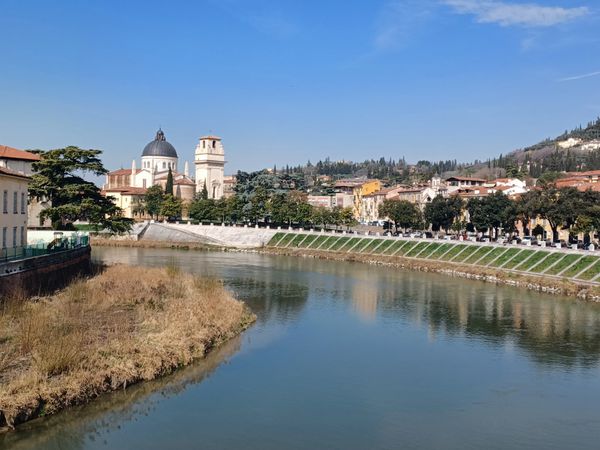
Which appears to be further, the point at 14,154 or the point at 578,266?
the point at 14,154

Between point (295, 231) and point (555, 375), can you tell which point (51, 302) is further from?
point (295, 231)

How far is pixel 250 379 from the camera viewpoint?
22.8m

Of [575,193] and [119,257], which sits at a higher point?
[575,193]

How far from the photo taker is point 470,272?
184ft

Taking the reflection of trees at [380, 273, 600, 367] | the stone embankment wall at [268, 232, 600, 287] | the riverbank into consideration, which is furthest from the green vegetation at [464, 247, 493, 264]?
the reflection of trees at [380, 273, 600, 367]

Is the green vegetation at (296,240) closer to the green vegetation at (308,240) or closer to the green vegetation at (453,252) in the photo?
the green vegetation at (308,240)

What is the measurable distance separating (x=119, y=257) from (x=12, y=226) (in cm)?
3172

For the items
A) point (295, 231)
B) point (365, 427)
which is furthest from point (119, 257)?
point (365, 427)

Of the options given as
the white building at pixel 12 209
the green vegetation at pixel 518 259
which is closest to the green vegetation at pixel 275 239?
the green vegetation at pixel 518 259

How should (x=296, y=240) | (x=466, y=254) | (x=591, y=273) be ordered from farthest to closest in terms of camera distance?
(x=296, y=240) → (x=466, y=254) → (x=591, y=273)

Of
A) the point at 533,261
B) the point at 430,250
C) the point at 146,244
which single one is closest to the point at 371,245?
the point at 430,250

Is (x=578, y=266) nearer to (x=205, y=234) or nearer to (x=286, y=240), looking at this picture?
(x=286, y=240)

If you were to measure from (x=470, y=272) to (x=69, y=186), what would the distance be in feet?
104

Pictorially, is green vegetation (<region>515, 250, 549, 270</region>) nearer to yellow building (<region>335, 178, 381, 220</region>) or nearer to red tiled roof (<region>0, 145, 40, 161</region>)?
red tiled roof (<region>0, 145, 40, 161</region>)
